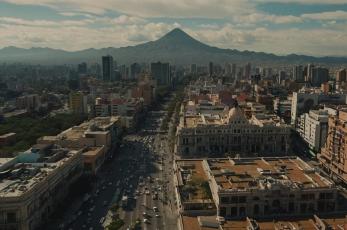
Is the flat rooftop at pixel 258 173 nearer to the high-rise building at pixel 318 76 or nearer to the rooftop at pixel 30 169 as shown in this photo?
the rooftop at pixel 30 169

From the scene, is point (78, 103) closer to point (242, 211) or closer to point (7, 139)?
point (7, 139)

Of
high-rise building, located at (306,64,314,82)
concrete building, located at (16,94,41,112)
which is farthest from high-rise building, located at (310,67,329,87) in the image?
concrete building, located at (16,94,41,112)

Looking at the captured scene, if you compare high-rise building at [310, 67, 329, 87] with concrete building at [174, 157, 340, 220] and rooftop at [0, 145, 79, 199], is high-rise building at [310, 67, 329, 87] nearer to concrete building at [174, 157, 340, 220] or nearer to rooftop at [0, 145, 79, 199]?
concrete building at [174, 157, 340, 220]

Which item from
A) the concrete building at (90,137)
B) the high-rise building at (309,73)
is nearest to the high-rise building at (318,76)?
the high-rise building at (309,73)

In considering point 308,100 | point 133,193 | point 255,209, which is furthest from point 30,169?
point 308,100

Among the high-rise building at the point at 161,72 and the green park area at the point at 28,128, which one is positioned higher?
the high-rise building at the point at 161,72

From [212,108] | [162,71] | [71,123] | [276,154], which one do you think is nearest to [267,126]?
[276,154]
